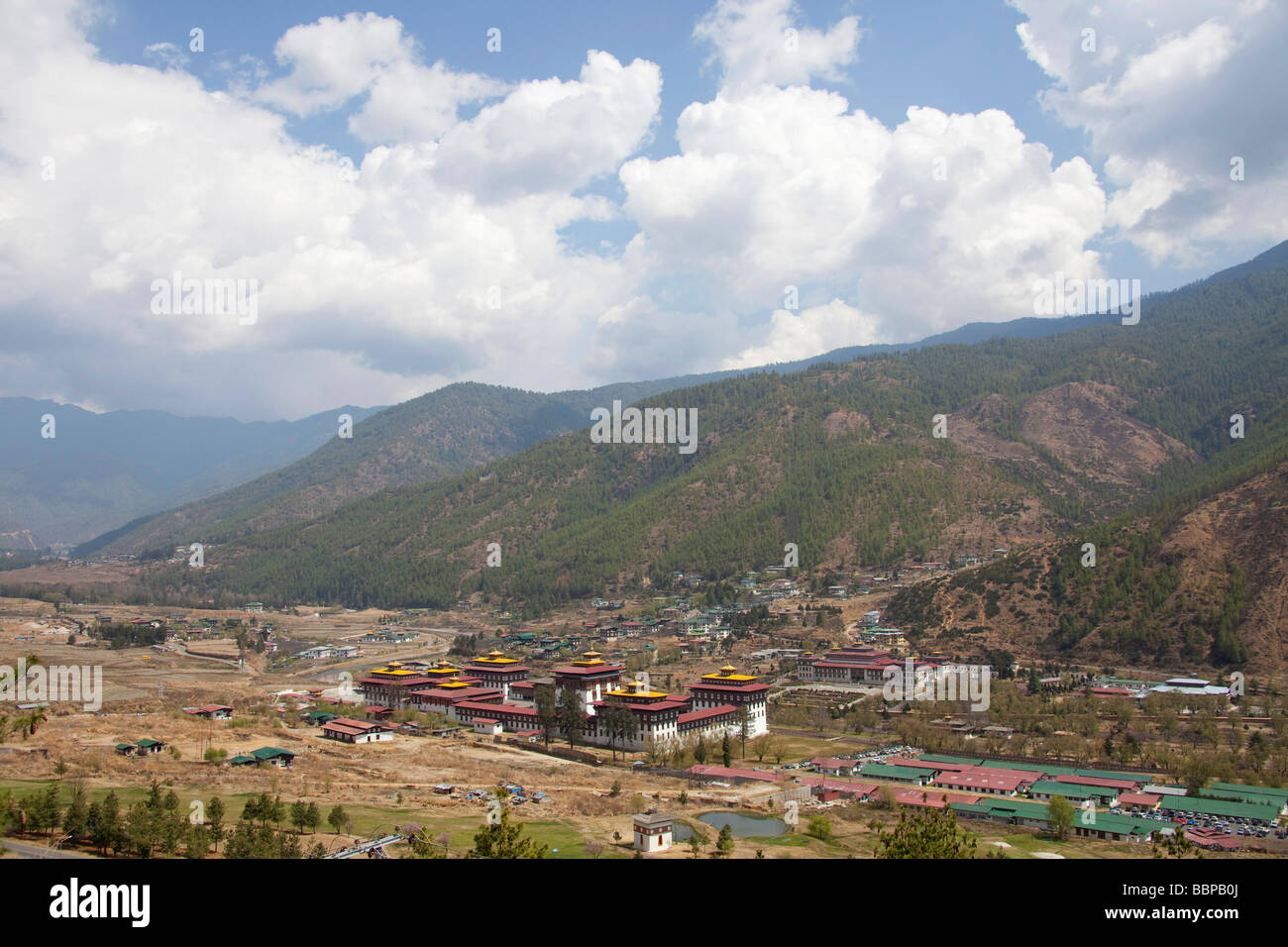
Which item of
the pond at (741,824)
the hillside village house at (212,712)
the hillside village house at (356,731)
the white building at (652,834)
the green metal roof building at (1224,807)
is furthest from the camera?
the hillside village house at (212,712)

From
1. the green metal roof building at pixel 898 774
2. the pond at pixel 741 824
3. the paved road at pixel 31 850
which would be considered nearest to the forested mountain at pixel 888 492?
the green metal roof building at pixel 898 774

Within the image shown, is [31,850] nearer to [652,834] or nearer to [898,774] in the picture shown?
[652,834]

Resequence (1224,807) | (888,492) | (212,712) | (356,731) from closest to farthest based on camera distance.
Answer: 1. (1224,807)
2. (356,731)
3. (212,712)
4. (888,492)

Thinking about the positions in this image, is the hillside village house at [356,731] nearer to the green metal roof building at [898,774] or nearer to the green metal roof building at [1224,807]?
the green metal roof building at [898,774]

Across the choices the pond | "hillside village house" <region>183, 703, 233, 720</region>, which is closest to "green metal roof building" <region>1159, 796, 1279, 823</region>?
the pond

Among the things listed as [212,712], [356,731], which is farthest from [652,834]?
[212,712]

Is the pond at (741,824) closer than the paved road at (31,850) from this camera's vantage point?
No
